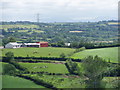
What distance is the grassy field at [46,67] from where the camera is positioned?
6184 cm

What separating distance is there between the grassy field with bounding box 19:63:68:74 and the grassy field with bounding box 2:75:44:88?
25.7 ft

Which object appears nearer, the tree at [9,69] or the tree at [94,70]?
the tree at [94,70]

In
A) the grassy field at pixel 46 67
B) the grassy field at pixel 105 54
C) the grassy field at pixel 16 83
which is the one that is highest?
the grassy field at pixel 105 54

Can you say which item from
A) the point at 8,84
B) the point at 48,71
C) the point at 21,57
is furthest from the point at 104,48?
the point at 8,84

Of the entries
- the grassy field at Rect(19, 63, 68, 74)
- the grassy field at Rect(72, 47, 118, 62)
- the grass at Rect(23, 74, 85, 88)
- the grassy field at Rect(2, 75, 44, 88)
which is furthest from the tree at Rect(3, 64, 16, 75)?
the grassy field at Rect(72, 47, 118, 62)

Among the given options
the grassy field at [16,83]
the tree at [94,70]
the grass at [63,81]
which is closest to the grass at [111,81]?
the tree at [94,70]

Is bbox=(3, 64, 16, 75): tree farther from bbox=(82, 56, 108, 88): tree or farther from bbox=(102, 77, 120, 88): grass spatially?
bbox=(102, 77, 120, 88): grass

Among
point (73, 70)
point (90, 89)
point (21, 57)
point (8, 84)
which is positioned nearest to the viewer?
point (90, 89)

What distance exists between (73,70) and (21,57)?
59.8ft

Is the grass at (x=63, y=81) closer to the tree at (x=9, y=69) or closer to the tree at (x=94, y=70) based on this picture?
the tree at (x=94, y=70)

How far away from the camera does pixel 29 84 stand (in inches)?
2031

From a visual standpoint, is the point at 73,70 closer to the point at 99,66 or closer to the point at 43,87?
the point at 99,66

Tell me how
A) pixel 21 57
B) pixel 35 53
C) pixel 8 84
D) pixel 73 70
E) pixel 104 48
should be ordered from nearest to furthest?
1. pixel 8 84
2. pixel 73 70
3. pixel 21 57
4. pixel 35 53
5. pixel 104 48

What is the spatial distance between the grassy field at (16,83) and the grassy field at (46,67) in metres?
7.83
